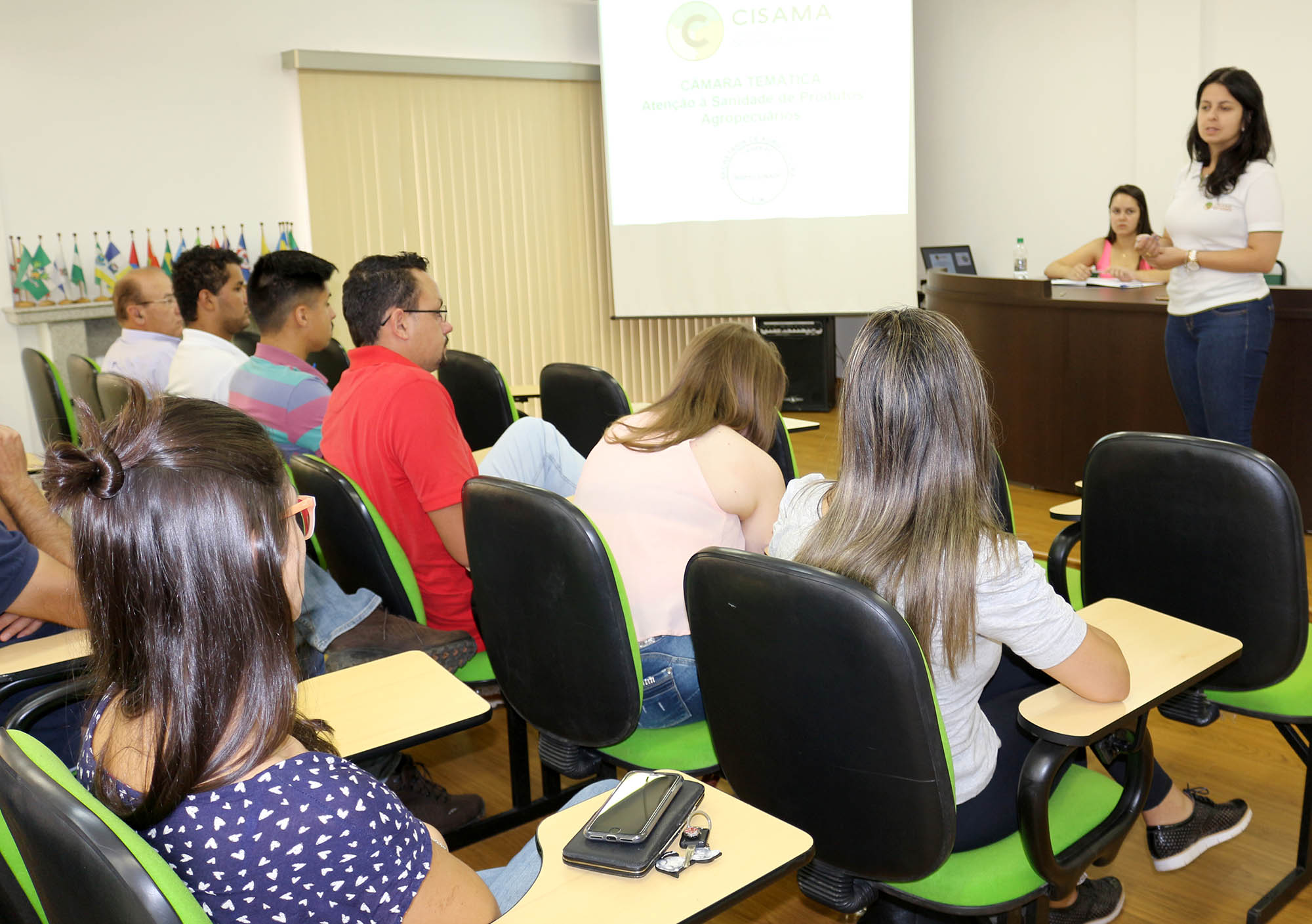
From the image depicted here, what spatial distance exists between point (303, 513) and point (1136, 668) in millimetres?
1194

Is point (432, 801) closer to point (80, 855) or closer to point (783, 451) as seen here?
point (783, 451)

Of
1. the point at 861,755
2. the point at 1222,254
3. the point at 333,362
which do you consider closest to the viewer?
the point at 861,755

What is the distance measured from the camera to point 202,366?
146 inches

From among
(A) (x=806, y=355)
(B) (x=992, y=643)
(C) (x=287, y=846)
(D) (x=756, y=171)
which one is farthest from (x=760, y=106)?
(C) (x=287, y=846)

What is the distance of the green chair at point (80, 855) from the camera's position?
2.69 ft

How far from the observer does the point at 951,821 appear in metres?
1.37

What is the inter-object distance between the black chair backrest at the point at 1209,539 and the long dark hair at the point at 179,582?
4.98 feet

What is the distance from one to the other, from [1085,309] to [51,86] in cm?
502

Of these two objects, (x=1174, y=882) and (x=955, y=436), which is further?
(x=1174, y=882)

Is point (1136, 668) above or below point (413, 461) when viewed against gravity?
below

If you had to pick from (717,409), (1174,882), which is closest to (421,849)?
(717,409)

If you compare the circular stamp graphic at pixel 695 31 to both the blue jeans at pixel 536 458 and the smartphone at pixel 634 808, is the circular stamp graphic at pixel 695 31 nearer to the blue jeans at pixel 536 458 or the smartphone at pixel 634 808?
the blue jeans at pixel 536 458

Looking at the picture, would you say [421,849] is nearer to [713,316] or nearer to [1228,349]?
[1228,349]

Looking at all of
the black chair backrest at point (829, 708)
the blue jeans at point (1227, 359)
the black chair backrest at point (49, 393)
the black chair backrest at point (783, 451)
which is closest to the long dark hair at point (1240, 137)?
the blue jeans at point (1227, 359)
